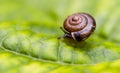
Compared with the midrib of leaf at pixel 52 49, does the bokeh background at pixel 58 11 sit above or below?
above

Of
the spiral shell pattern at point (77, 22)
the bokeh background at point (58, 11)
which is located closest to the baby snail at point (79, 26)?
the spiral shell pattern at point (77, 22)

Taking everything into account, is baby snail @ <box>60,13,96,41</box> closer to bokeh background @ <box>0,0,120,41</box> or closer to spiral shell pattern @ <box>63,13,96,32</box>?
spiral shell pattern @ <box>63,13,96,32</box>

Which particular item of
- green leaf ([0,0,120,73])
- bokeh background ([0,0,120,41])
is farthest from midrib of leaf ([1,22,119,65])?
bokeh background ([0,0,120,41])

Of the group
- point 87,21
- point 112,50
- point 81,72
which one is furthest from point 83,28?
point 81,72

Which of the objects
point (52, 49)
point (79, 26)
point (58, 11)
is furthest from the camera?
point (58, 11)

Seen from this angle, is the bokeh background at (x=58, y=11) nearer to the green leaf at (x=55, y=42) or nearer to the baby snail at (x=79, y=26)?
the green leaf at (x=55, y=42)

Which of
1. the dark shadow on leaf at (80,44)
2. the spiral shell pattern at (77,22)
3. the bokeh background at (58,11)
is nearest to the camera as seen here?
the dark shadow on leaf at (80,44)

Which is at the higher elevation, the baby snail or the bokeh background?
the bokeh background

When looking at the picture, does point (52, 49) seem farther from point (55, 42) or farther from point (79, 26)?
point (79, 26)

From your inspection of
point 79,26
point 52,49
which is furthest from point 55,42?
point 79,26
